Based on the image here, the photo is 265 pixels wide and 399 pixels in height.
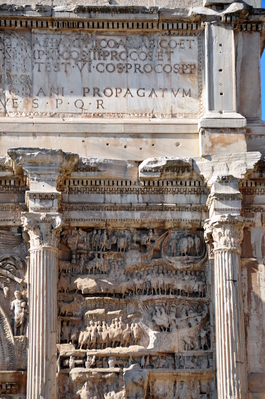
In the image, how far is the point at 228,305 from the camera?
60.6 feet

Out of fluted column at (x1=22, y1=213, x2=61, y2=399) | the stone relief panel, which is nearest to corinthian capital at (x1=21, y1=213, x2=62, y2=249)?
fluted column at (x1=22, y1=213, x2=61, y2=399)

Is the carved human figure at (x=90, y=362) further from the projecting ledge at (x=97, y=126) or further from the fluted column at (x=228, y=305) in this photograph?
the projecting ledge at (x=97, y=126)

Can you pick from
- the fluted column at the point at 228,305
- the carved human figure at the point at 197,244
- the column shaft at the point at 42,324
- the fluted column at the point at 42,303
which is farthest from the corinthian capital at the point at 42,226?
the fluted column at the point at 228,305

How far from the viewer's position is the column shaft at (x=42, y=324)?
58.9ft

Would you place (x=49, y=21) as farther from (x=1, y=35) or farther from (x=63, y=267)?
(x=63, y=267)

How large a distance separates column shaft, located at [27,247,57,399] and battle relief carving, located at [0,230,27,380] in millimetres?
433

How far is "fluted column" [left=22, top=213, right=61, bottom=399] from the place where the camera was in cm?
1797

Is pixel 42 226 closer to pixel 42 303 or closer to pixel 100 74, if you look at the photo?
pixel 42 303

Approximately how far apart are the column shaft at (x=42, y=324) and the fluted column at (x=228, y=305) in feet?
8.61

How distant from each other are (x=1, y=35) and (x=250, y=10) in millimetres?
4352

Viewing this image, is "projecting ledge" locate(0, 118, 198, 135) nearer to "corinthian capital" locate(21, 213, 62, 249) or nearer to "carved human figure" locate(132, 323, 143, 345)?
"corinthian capital" locate(21, 213, 62, 249)

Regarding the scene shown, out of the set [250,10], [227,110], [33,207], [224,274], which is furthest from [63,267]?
[250,10]

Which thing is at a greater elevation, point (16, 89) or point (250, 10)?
point (250, 10)

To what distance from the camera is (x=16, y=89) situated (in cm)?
1986
